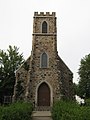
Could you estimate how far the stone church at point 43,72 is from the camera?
1241 inches

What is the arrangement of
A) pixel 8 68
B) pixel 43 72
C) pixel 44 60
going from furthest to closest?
pixel 8 68 < pixel 44 60 < pixel 43 72

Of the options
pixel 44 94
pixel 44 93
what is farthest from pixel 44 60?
pixel 44 94

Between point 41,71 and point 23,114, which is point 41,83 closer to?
point 41,71

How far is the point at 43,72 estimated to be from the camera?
32.1m

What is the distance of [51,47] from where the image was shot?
3347 centimetres

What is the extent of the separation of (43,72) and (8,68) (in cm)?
920

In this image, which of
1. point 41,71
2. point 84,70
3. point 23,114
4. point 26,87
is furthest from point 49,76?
point 23,114

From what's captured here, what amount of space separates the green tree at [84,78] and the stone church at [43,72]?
7618mm

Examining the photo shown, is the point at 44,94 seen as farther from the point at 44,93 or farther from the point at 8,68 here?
the point at 8,68

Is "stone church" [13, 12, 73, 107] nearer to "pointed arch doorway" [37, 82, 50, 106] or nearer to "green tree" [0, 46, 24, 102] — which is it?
"pointed arch doorway" [37, 82, 50, 106]

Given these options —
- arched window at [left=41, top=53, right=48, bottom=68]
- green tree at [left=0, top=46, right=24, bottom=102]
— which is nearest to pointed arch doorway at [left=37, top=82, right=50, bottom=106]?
arched window at [left=41, top=53, right=48, bottom=68]

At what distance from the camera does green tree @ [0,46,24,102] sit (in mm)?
38281

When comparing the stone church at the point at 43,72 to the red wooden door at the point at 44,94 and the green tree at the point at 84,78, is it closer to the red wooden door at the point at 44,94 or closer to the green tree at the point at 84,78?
the red wooden door at the point at 44,94

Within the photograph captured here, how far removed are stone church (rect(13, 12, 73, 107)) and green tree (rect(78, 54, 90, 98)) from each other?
300 inches
